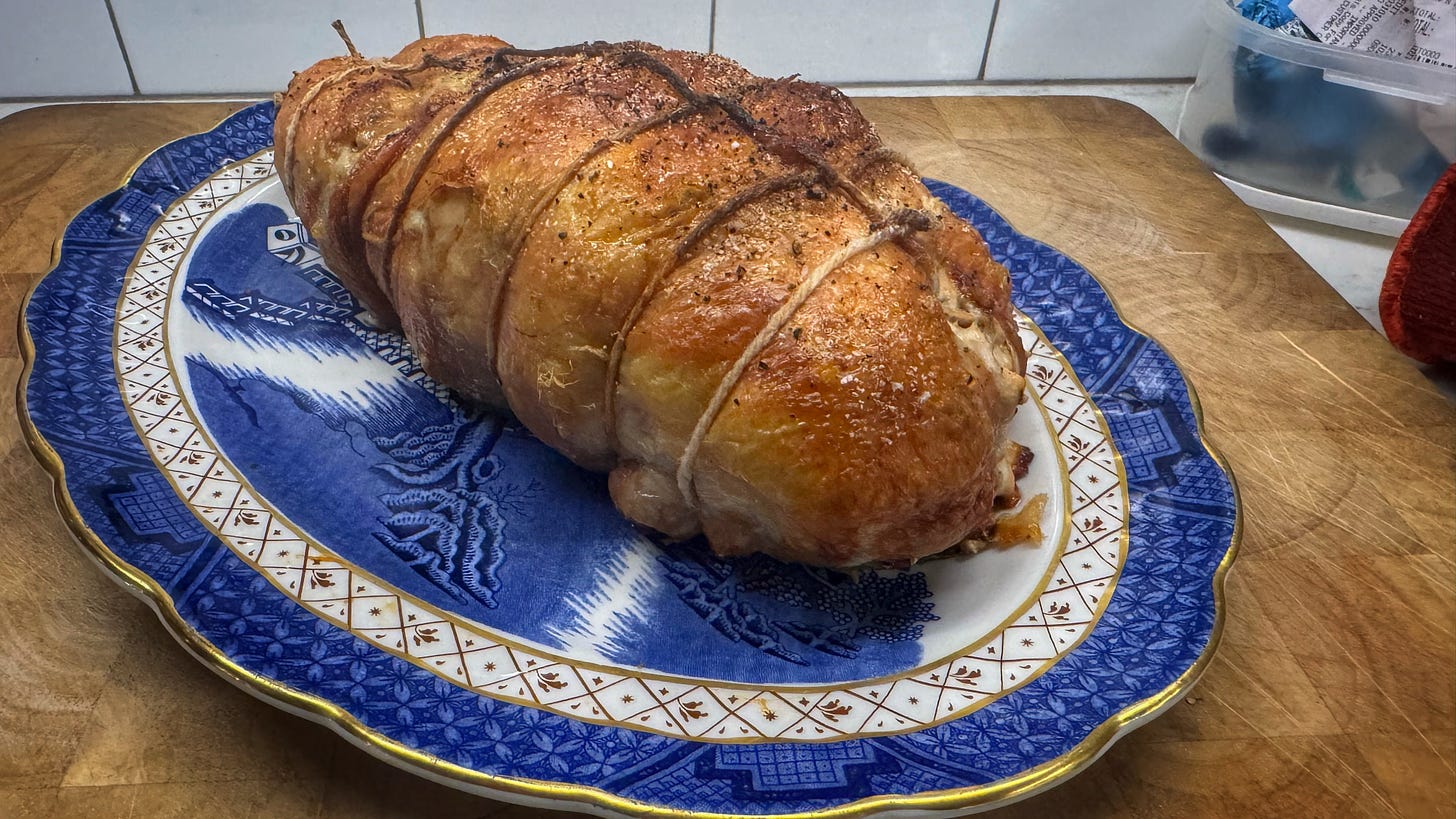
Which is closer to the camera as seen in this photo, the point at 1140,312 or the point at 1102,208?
the point at 1140,312

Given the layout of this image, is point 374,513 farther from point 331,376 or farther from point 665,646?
point 665,646

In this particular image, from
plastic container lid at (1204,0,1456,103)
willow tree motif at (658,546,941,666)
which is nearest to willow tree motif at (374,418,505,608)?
willow tree motif at (658,546,941,666)

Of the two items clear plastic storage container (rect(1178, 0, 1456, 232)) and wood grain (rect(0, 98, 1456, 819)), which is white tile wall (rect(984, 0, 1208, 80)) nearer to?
clear plastic storage container (rect(1178, 0, 1456, 232))

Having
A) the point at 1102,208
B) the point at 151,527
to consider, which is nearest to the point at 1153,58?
the point at 1102,208

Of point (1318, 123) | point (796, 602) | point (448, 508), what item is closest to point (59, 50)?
point (448, 508)

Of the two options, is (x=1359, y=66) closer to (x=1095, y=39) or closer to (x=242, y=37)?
(x=1095, y=39)

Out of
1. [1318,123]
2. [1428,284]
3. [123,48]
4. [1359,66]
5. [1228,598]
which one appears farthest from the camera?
[123,48]
